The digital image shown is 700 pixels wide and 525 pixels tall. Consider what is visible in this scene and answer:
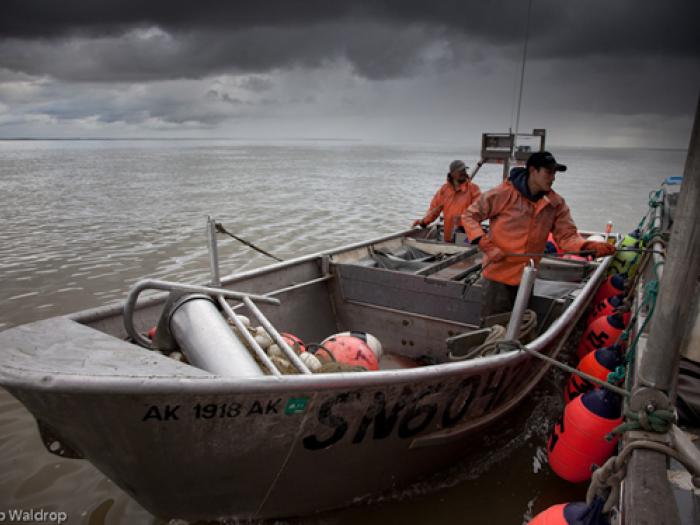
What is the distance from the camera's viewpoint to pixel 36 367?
7.74 feet

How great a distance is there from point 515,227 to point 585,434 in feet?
6.95

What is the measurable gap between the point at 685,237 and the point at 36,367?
3.10 metres

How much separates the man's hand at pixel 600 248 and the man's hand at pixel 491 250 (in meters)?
0.91

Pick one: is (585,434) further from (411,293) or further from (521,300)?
(411,293)

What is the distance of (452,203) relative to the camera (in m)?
8.31

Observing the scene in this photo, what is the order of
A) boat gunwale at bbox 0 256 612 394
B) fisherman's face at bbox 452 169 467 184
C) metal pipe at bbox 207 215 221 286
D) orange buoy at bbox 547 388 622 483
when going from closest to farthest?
boat gunwale at bbox 0 256 612 394 → orange buoy at bbox 547 388 622 483 → metal pipe at bbox 207 215 221 286 → fisherman's face at bbox 452 169 467 184

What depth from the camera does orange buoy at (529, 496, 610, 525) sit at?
7.13 ft

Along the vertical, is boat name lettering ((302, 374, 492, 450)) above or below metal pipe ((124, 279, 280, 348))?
below

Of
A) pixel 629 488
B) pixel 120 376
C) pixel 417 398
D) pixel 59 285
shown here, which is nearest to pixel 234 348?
pixel 120 376

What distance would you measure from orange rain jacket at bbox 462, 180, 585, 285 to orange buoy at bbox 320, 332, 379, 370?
63.0 inches

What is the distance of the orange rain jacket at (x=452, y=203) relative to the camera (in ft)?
27.0

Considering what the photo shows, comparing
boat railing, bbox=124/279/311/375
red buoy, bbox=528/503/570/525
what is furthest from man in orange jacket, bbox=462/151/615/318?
red buoy, bbox=528/503/570/525

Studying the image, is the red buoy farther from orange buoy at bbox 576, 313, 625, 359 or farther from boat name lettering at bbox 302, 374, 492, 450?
orange buoy at bbox 576, 313, 625, 359

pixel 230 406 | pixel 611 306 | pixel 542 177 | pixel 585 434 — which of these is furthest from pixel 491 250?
pixel 230 406
